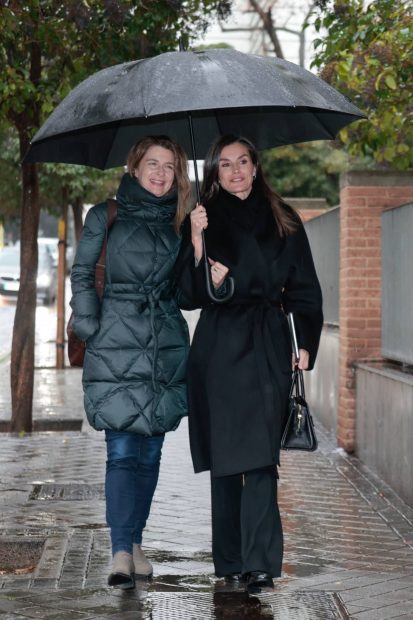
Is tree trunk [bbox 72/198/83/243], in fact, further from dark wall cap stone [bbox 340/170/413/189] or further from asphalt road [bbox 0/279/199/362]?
dark wall cap stone [bbox 340/170/413/189]

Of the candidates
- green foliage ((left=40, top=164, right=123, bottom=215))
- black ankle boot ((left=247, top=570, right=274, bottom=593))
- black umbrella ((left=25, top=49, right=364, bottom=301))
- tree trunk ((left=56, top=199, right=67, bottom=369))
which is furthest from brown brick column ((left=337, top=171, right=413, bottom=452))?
tree trunk ((left=56, top=199, right=67, bottom=369))

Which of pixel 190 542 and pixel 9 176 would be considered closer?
pixel 190 542

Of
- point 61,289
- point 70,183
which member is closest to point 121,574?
point 70,183

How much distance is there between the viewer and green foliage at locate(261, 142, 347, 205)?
2994 centimetres

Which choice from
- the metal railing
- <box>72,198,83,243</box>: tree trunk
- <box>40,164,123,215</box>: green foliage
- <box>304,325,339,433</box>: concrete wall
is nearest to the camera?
the metal railing

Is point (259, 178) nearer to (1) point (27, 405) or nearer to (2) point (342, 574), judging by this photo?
(2) point (342, 574)

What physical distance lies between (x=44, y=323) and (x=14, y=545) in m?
24.1

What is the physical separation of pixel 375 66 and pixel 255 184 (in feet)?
11.2

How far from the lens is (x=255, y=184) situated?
594 centimetres

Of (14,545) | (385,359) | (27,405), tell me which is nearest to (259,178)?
(14,545)

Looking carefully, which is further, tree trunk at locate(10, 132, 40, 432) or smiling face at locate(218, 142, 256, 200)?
tree trunk at locate(10, 132, 40, 432)

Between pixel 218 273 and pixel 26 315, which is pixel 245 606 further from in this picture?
pixel 26 315

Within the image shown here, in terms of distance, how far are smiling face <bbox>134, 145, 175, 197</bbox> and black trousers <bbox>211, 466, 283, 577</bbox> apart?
128 centimetres

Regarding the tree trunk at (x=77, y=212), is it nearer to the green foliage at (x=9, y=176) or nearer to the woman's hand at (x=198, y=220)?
the green foliage at (x=9, y=176)
